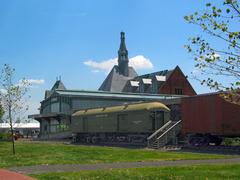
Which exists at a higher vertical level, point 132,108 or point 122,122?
point 132,108

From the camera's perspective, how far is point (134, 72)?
118875 mm

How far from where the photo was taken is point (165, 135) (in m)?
42.4

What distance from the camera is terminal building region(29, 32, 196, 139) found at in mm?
79125

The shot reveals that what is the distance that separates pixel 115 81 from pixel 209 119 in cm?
7499

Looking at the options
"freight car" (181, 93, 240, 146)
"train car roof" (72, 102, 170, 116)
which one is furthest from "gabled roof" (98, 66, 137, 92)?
"freight car" (181, 93, 240, 146)

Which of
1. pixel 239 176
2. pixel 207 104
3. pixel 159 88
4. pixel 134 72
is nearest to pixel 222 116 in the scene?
pixel 207 104

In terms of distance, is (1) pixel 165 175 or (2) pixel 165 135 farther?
(2) pixel 165 135

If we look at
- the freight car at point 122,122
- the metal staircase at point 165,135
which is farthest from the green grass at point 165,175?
the freight car at point 122,122

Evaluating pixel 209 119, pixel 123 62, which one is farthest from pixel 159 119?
pixel 123 62

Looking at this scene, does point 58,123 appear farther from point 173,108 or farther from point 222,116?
point 222,116

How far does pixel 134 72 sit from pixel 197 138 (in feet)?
267

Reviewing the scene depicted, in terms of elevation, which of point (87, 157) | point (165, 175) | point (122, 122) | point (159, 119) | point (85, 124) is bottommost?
point (87, 157)

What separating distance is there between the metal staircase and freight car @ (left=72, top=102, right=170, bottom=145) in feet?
3.16

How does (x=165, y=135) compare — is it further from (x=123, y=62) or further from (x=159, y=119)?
(x=123, y=62)
